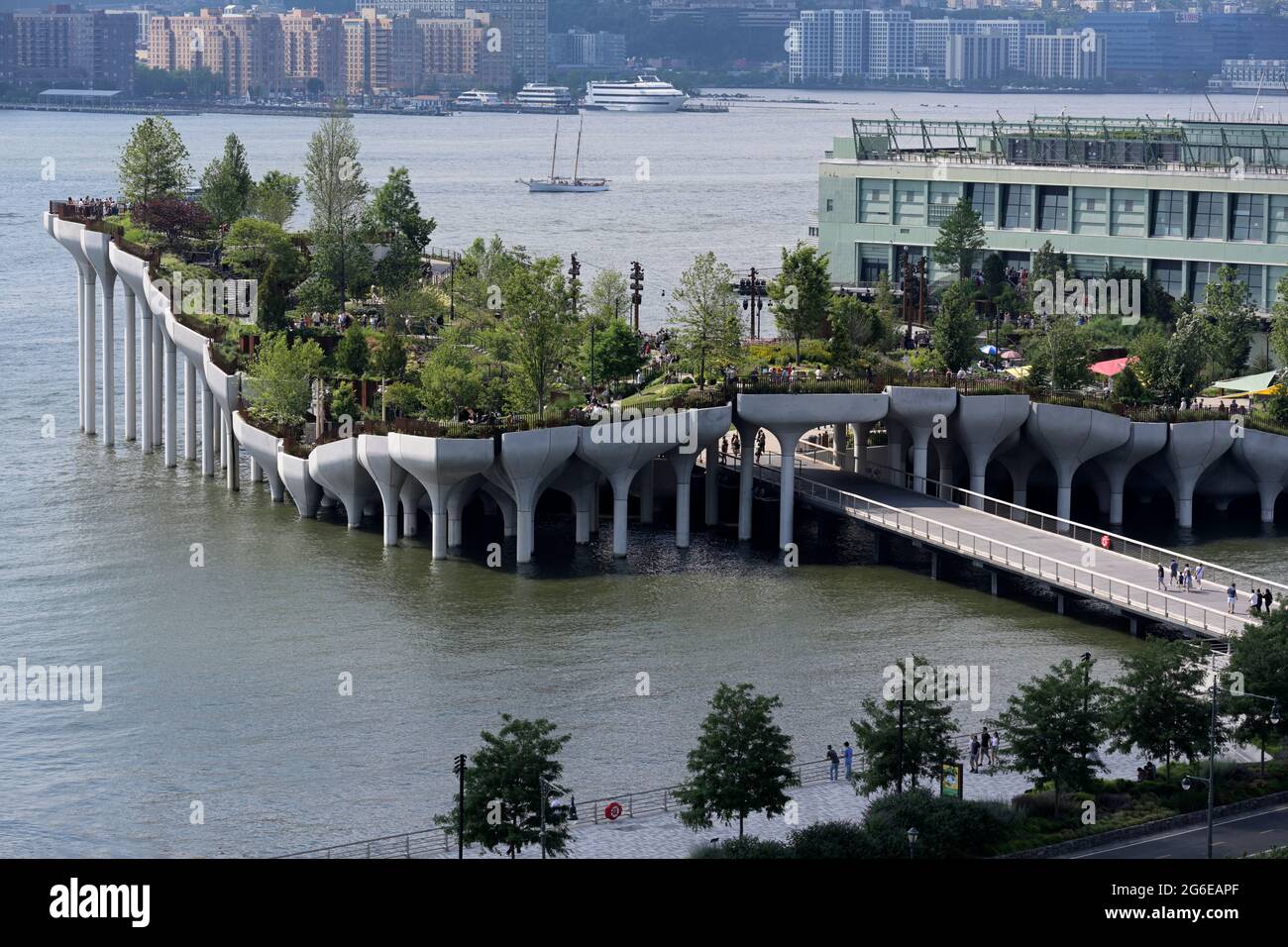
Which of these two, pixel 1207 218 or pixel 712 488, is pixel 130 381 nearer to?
pixel 712 488

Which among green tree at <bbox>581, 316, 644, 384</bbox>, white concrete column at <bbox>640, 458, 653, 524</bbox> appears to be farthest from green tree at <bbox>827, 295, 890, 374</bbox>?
white concrete column at <bbox>640, 458, 653, 524</bbox>

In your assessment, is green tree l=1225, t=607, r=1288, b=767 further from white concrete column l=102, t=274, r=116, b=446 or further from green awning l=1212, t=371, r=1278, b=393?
white concrete column l=102, t=274, r=116, b=446

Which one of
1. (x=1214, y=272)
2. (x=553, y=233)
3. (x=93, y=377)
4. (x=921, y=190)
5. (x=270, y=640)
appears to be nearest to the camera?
(x=270, y=640)

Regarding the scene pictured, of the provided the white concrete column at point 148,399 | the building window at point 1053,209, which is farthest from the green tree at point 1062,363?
the white concrete column at point 148,399

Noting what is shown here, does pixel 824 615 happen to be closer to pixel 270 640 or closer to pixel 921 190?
pixel 270 640

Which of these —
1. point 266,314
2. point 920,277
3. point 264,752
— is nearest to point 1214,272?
point 920,277

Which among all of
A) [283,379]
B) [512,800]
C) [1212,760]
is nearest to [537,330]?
[283,379]
